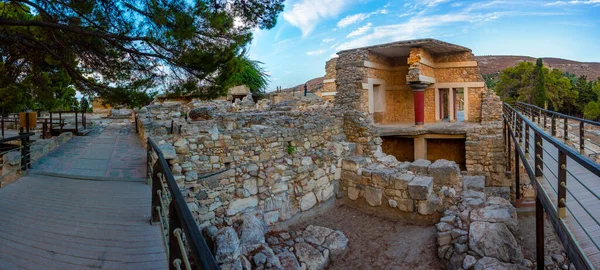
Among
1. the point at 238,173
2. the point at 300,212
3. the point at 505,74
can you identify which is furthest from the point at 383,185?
the point at 505,74

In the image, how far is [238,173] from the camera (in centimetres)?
680

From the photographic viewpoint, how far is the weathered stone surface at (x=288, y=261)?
5.26 m

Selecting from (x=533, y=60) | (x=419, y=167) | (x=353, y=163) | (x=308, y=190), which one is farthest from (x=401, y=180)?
(x=533, y=60)

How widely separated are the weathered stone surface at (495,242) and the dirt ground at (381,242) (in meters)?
0.72

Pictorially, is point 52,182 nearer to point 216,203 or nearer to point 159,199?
point 216,203

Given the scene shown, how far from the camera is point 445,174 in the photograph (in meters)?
7.31

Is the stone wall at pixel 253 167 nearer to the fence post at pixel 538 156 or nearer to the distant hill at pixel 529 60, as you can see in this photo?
the fence post at pixel 538 156

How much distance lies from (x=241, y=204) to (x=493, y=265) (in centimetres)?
432

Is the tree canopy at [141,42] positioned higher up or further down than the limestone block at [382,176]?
higher up

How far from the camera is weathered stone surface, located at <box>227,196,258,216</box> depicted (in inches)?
258

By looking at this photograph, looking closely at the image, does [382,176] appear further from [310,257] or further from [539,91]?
[539,91]

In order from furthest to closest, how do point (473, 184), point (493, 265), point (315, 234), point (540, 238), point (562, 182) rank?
point (473, 184) < point (315, 234) < point (493, 265) < point (540, 238) < point (562, 182)

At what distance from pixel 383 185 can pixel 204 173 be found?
382cm

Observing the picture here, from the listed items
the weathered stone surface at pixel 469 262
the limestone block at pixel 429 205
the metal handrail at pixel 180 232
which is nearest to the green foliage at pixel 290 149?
the limestone block at pixel 429 205
